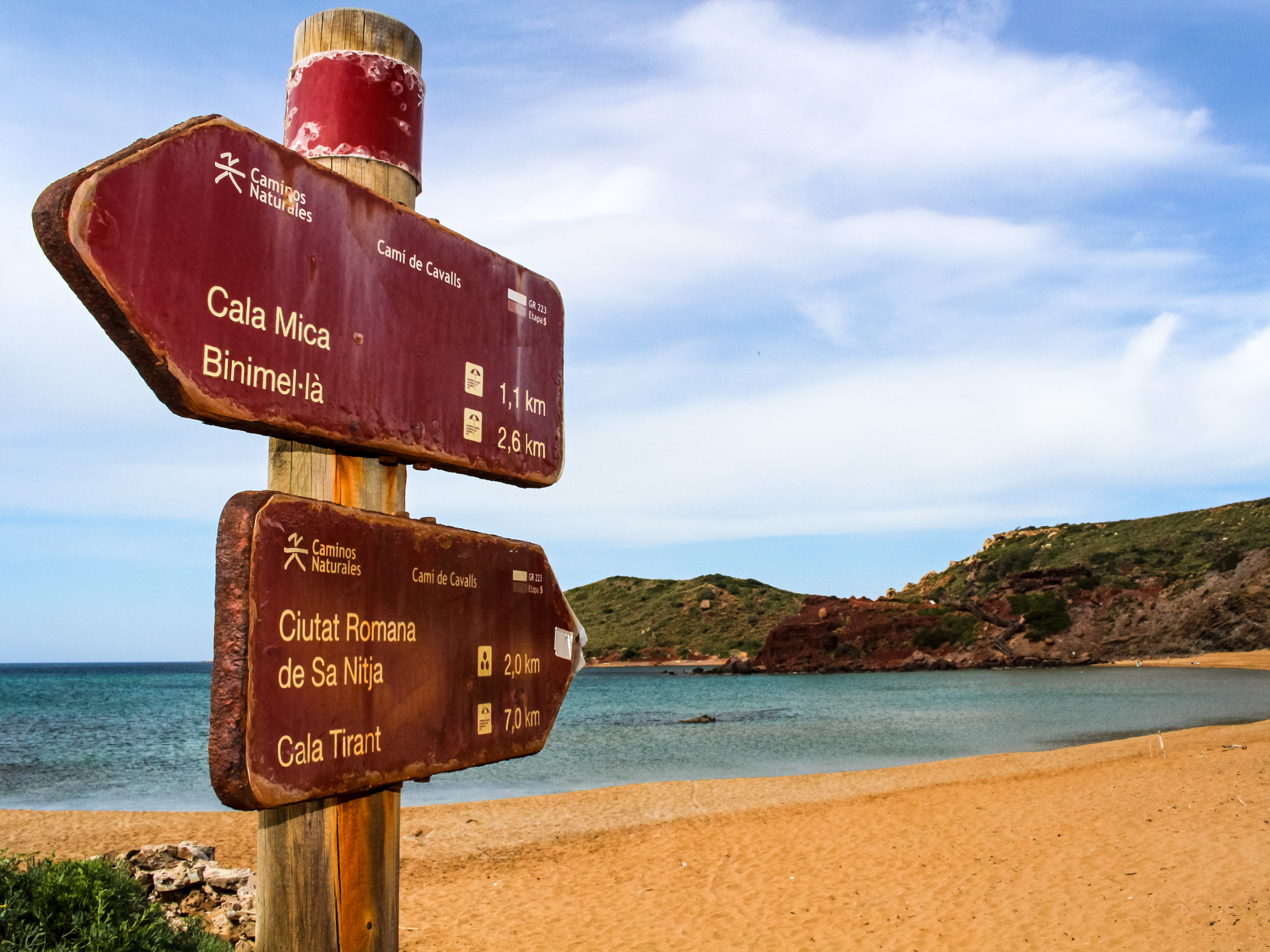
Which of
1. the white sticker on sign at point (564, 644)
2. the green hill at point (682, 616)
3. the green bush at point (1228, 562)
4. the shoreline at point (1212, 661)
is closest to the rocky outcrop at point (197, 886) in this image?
the white sticker on sign at point (564, 644)

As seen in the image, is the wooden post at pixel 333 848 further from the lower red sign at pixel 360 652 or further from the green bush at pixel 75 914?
the green bush at pixel 75 914

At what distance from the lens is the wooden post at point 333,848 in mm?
1955

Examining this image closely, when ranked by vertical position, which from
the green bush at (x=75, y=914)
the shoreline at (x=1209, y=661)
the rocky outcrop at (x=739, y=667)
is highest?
the green bush at (x=75, y=914)

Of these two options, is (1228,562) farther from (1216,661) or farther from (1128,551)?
(1128,551)

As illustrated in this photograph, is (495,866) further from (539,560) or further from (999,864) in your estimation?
(539,560)

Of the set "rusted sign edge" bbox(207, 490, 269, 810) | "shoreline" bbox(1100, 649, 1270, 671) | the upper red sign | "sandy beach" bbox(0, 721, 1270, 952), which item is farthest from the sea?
"rusted sign edge" bbox(207, 490, 269, 810)

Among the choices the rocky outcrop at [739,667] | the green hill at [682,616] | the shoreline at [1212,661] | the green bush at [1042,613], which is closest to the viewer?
the shoreline at [1212,661]

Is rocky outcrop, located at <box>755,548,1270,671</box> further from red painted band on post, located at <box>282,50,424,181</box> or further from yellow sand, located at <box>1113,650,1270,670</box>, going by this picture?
red painted band on post, located at <box>282,50,424,181</box>

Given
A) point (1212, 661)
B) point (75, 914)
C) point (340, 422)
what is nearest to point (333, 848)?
point (340, 422)

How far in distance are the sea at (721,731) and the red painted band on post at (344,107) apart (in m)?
16.8

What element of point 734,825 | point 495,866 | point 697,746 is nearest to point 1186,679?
point 697,746

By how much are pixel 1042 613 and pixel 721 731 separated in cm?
5096

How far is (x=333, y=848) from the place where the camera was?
1972mm

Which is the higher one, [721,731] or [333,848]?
[333,848]
